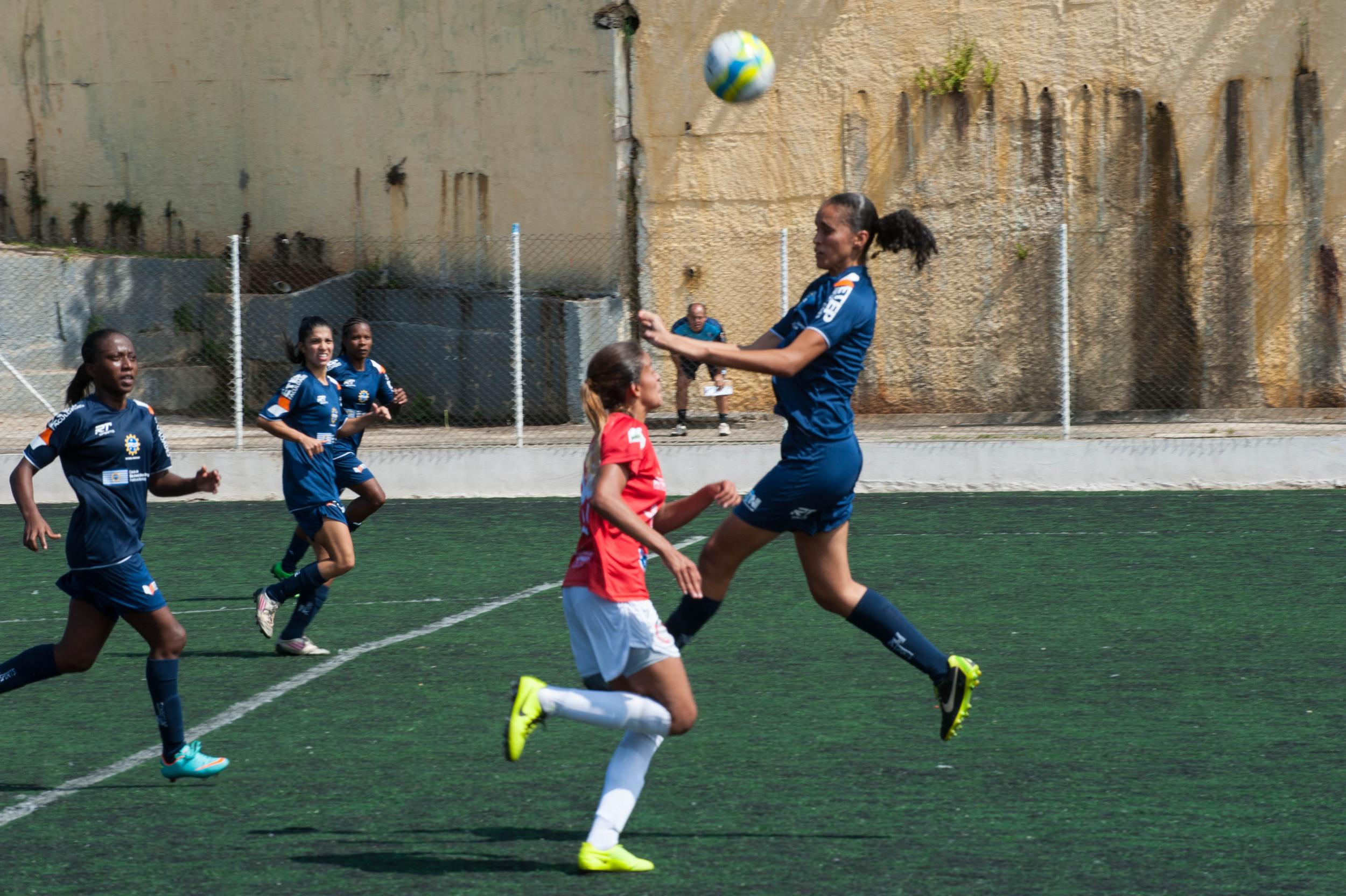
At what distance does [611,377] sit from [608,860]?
4.56 feet

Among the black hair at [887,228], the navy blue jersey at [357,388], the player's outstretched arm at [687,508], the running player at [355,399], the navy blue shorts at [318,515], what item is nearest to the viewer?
the player's outstretched arm at [687,508]

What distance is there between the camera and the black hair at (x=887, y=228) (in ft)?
19.6

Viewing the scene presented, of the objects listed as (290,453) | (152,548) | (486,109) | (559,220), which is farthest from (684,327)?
(290,453)

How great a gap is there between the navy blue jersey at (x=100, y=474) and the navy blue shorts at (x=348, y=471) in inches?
157

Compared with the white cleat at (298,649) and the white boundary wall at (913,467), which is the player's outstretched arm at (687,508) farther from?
the white boundary wall at (913,467)

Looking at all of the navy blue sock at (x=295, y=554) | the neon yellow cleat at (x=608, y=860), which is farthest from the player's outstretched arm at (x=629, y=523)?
the navy blue sock at (x=295, y=554)

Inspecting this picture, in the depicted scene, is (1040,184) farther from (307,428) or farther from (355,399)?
(307,428)

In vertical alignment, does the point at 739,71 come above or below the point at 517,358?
above

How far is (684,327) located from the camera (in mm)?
18297

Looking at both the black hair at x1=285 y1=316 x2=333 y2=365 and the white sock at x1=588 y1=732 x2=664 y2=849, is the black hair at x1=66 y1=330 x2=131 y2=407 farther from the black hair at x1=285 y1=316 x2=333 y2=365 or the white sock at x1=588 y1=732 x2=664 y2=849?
the black hair at x1=285 y1=316 x2=333 y2=365

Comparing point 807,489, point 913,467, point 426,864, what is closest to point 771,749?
point 807,489

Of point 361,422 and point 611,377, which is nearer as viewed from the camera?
point 611,377

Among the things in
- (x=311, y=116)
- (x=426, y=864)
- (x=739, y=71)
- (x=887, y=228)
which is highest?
(x=311, y=116)

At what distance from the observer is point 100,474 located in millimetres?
5820
